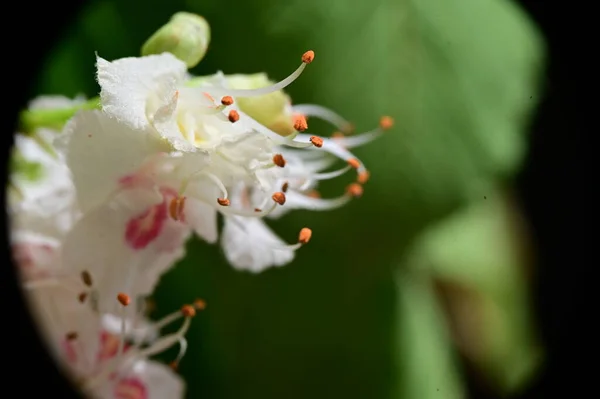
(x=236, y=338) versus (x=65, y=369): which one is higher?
(x=65, y=369)

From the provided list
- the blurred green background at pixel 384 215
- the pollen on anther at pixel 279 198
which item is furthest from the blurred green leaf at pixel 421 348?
the pollen on anther at pixel 279 198

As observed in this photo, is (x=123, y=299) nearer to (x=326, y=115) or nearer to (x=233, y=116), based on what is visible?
(x=233, y=116)

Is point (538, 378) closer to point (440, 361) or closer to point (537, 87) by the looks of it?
point (440, 361)

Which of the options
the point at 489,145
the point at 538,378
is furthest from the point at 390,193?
the point at 538,378

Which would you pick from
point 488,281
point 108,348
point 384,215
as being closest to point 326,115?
point 384,215

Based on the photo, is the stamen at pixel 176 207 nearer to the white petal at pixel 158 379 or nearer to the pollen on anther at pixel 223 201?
the pollen on anther at pixel 223 201

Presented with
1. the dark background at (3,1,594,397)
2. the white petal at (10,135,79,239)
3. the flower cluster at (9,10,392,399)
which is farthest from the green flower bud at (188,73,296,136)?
the dark background at (3,1,594,397)
